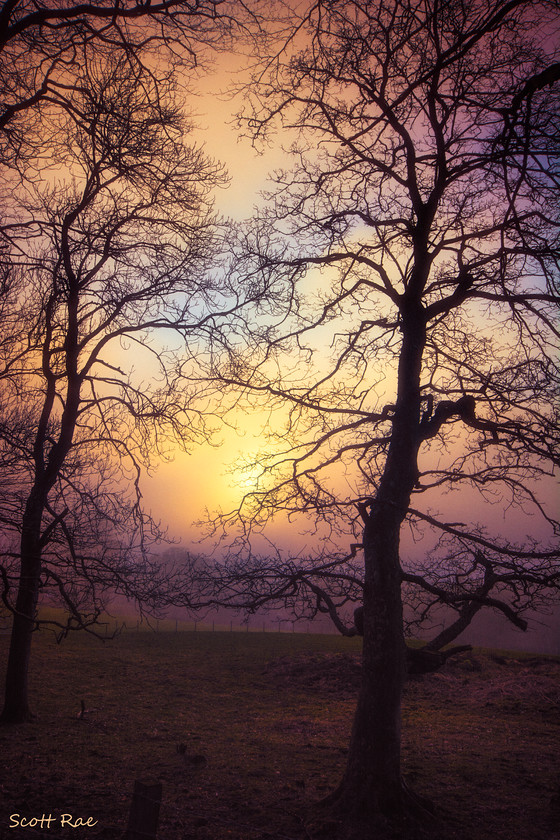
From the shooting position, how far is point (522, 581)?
6254 millimetres

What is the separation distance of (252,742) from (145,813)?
7.62m

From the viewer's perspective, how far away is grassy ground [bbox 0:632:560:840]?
22.7 feet

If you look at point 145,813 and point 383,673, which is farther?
point 383,673

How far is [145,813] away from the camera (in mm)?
4461

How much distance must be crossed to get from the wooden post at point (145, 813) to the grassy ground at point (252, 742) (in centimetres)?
64

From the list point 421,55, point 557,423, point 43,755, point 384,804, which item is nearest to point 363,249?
point 421,55

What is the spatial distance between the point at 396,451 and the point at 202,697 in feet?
40.1

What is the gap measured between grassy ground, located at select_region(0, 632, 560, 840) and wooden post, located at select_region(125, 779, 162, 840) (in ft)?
2.10
